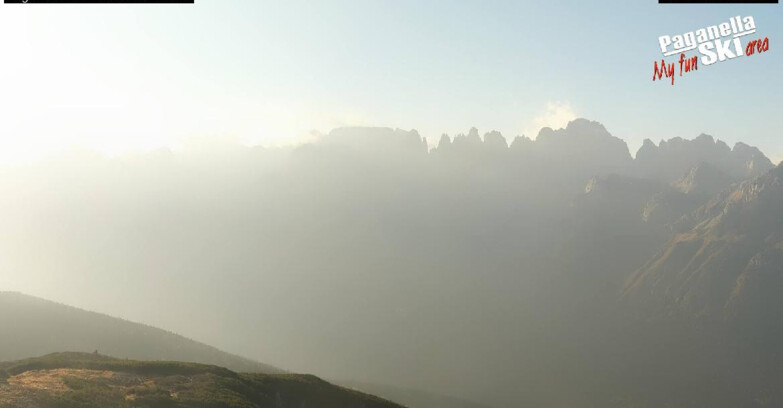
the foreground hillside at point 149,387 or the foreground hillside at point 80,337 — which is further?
the foreground hillside at point 80,337

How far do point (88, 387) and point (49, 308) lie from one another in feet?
415

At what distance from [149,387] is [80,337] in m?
94.2

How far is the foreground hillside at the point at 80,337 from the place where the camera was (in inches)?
4695

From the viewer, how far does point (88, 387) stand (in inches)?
2136

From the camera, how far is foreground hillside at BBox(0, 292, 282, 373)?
119250 millimetres

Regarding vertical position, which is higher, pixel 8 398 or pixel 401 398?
pixel 8 398

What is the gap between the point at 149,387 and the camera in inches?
2266

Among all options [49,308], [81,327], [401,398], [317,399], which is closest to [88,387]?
[317,399]

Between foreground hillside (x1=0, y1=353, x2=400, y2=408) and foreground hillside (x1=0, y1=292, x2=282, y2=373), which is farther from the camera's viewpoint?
foreground hillside (x1=0, y1=292, x2=282, y2=373)

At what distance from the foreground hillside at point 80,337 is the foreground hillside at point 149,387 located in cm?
5723

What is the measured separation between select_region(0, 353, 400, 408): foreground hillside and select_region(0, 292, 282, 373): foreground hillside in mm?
57231

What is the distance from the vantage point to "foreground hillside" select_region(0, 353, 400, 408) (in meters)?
50.7

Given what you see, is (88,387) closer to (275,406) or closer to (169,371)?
(169,371)

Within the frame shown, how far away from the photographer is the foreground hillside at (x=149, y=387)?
166 ft
